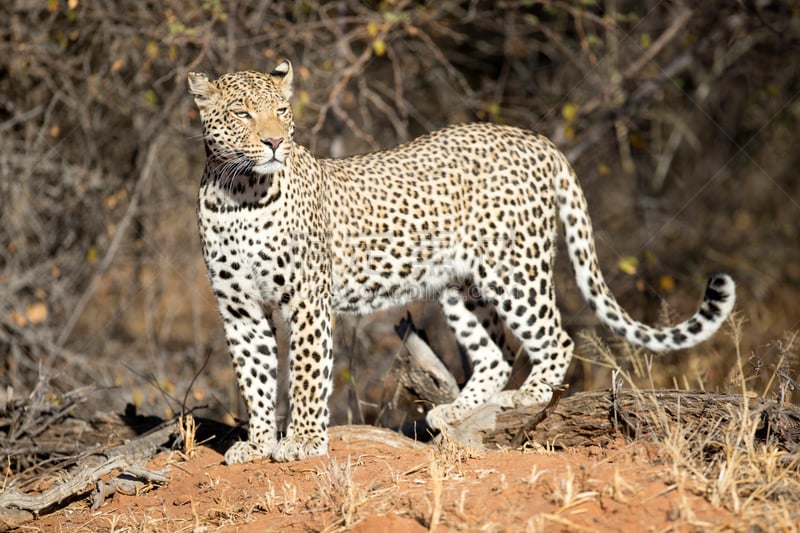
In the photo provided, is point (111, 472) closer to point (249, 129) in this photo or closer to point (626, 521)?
point (249, 129)

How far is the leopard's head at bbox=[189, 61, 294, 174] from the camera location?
5.56m

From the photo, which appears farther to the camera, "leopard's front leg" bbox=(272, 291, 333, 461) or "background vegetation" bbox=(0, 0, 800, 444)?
"background vegetation" bbox=(0, 0, 800, 444)

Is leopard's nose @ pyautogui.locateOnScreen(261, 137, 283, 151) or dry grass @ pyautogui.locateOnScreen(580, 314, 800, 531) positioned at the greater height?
leopard's nose @ pyautogui.locateOnScreen(261, 137, 283, 151)

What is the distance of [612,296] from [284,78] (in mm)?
2727

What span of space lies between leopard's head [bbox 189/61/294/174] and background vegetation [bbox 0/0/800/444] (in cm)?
201

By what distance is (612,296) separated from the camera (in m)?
6.64

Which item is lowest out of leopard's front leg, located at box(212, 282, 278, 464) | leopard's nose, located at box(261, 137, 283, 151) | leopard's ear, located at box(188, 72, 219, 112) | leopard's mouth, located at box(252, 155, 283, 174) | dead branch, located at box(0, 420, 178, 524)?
dead branch, located at box(0, 420, 178, 524)

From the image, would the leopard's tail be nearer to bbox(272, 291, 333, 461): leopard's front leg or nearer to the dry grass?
the dry grass

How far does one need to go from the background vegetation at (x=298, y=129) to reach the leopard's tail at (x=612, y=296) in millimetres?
1680

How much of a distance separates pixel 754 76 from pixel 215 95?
883 centimetres

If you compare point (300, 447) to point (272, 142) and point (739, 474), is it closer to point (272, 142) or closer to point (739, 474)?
point (272, 142)

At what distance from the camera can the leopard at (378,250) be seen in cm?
576

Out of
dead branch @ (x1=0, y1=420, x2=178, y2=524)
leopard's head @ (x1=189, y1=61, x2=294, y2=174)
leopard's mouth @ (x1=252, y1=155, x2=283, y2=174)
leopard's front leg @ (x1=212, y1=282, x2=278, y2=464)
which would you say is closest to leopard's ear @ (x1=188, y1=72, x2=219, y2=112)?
leopard's head @ (x1=189, y1=61, x2=294, y2=174)

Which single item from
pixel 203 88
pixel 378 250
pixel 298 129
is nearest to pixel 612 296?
pixel 378 250
